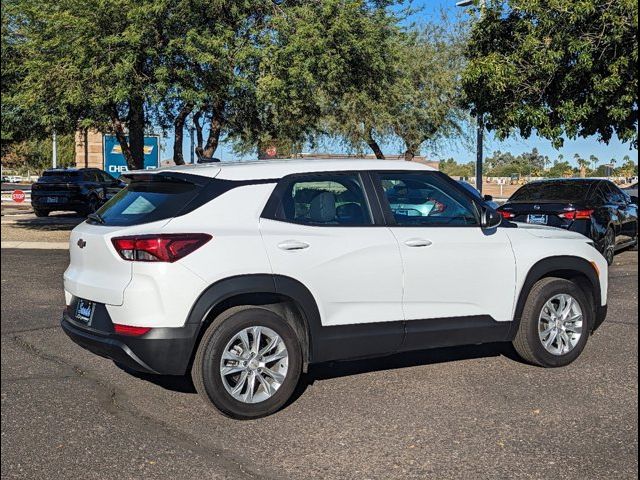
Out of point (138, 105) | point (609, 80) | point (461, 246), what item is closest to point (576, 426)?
point (461, 246)

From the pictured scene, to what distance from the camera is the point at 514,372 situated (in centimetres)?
593

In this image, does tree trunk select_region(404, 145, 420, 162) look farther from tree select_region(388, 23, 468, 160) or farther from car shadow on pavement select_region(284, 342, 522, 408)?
car shadow on pavement select_region(284, 342, 522, 408)

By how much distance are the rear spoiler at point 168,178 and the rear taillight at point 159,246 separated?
483mm

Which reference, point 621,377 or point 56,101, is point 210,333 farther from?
point 56,101

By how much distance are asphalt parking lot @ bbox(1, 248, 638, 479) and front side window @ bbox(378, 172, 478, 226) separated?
126 cm

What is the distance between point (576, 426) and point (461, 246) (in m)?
1.55

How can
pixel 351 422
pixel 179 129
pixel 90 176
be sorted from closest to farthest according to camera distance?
pixel 351 422 → pixel 179 129 → pixel 90 176

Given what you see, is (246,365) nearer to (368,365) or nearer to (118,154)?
(368,365)

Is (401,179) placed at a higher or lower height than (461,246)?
higher

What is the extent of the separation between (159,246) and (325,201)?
4.26ft

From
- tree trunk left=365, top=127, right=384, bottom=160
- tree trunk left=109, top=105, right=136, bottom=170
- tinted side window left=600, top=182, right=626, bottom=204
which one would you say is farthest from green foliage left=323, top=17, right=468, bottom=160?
tinted side window left=600, top=182, right=626, bottom=204

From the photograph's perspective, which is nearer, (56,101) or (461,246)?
(461,246)

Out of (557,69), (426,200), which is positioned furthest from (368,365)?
(557,69)

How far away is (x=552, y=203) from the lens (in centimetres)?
1158
